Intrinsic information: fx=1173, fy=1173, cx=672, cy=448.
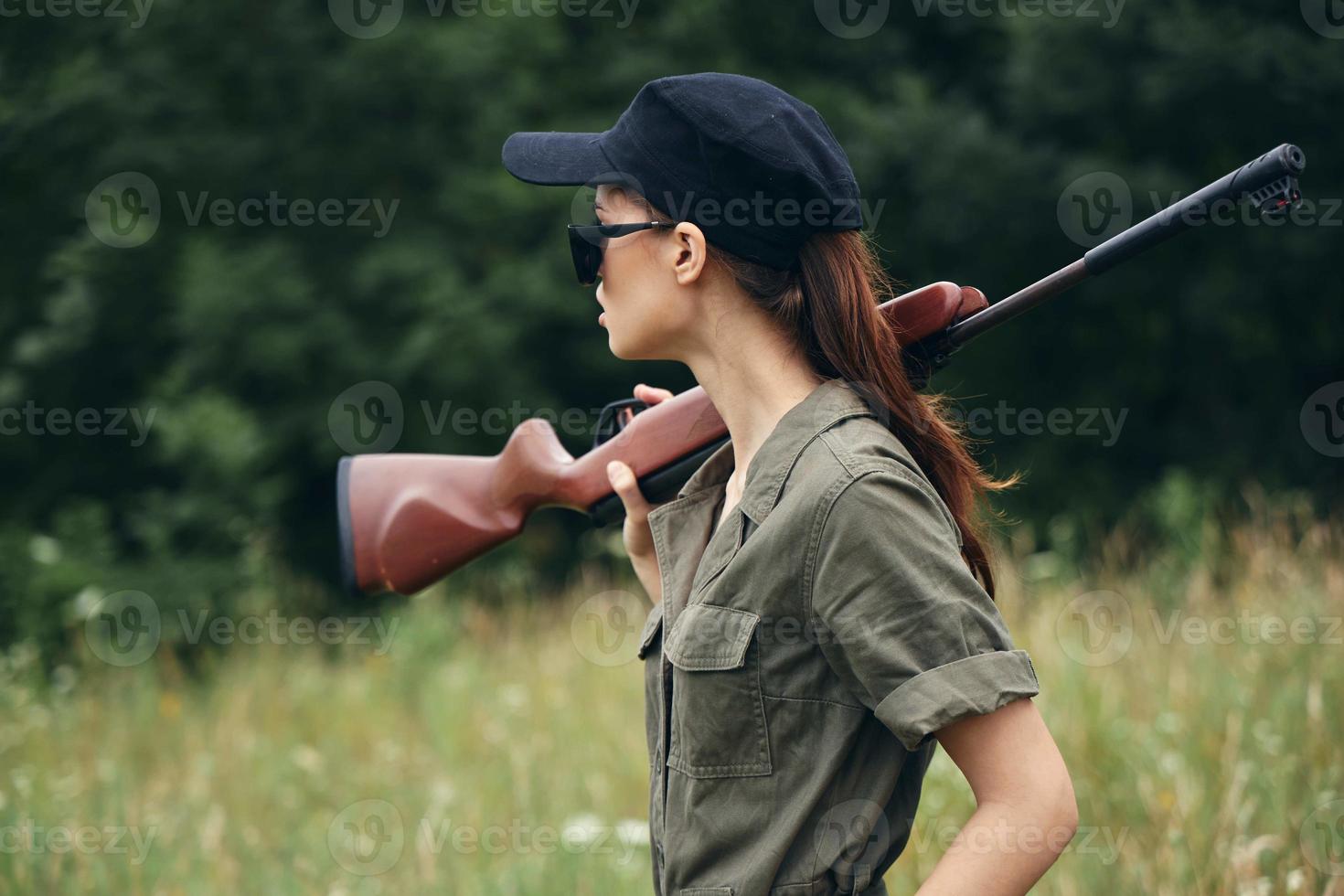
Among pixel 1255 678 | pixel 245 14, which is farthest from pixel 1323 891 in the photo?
pixel 245 14

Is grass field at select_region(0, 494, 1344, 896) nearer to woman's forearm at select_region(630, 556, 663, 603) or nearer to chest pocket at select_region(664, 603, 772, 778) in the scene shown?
woman's forearm at select_region(630, 556, 663, 603)

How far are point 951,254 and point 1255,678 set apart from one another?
5.72 metres

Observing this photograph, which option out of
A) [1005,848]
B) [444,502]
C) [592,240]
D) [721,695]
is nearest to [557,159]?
[592,240]

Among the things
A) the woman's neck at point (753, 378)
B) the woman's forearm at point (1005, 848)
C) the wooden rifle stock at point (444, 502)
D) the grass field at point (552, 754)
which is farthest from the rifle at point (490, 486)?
the grass field at point (552, 754)

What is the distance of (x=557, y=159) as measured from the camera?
61.7 inches

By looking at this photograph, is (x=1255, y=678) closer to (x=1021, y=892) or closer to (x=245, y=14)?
(x=1021, y=892)

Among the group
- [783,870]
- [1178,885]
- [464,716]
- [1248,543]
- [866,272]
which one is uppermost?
[866,272]

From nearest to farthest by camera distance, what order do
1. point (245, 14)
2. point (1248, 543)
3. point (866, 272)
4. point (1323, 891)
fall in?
point (866, 272) → point (1323, 891) → point (1248, 543) → point (245, 14)

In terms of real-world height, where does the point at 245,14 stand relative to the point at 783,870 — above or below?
A: below

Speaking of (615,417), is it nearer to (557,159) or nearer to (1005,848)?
(557,159)

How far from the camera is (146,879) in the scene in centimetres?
330

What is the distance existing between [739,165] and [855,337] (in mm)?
256

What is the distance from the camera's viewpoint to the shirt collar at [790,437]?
1.40 m

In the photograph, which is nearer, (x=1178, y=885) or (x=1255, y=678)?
(x=1178, y=885)
